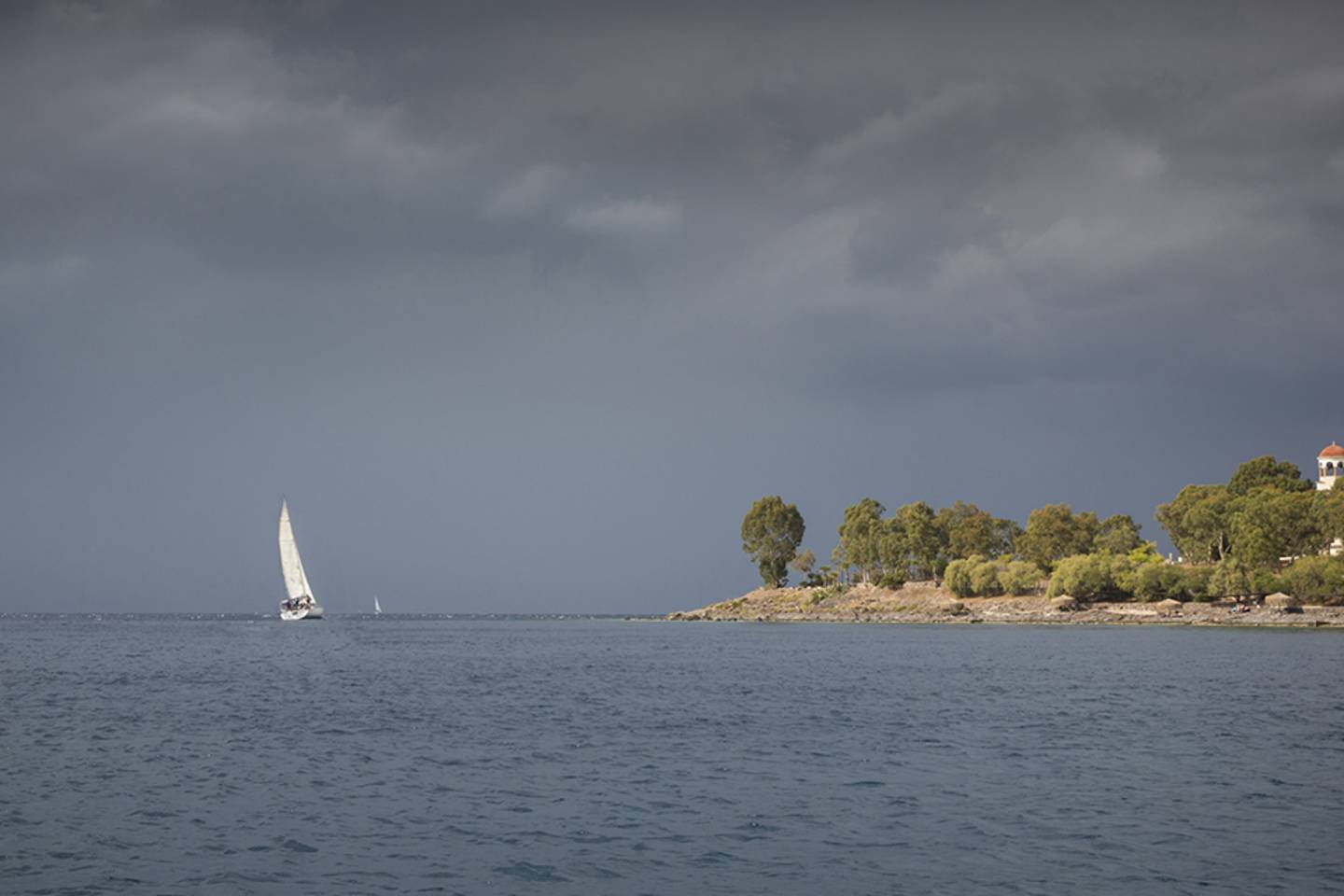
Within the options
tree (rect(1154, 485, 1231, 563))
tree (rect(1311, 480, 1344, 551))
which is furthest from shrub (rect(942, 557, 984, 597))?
tree (rect(1311, 480, 1344, 551))

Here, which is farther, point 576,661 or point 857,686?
point 576,661

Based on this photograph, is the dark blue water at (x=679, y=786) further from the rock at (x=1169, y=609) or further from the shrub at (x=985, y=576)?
the shrub at (x=985, y=576)

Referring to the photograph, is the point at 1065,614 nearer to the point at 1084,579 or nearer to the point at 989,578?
the point at 1084,579

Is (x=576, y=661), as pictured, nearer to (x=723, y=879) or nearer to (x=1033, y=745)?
(x=1033, y=745)

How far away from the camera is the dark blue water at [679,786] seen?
21.6 m

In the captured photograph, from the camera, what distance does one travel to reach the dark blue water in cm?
2156

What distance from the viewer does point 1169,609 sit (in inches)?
5728

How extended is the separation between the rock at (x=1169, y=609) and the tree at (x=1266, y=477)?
38718mm

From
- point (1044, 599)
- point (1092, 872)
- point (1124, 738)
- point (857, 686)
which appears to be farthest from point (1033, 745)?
point (1044, 599)

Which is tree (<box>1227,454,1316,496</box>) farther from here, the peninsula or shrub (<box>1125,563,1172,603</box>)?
shrub (<box>1125,563,1172,603</box>)

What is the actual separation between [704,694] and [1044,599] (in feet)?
428

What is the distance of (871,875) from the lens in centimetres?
2117

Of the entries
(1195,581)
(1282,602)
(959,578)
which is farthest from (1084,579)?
(1282,602)

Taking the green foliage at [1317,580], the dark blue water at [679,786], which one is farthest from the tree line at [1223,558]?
the dark blue water at [679,786]
